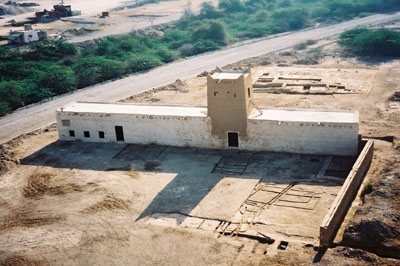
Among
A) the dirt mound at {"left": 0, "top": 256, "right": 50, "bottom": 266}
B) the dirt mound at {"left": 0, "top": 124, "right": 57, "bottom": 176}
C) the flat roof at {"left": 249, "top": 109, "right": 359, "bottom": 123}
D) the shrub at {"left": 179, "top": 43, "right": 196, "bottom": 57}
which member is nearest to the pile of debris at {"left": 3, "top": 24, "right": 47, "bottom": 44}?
the shrub at {"left": 179, "top": 43, "right": 196, "bottom": 57}

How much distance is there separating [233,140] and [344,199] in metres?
9.12

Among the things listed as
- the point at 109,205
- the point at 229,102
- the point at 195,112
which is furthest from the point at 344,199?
the point at 195,112

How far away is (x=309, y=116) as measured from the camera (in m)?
27.6

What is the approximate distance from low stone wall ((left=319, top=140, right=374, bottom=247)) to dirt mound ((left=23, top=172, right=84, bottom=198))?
41.7 feet

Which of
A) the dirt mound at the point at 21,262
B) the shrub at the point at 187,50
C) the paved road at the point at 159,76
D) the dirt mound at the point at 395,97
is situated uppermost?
the shrub at the point at 187,50

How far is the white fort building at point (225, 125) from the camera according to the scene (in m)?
26.5

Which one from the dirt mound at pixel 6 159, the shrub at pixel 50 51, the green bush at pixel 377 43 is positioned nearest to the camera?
the dirt mound at pixel 6 159

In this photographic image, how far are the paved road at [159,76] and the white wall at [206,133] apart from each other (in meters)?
5.43

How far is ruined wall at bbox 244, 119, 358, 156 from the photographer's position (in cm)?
2598

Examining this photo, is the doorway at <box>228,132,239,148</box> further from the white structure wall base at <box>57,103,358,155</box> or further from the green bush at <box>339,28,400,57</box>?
the green bush at <box>339,28,400,57</box>

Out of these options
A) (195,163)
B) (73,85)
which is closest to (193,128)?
(195,163)

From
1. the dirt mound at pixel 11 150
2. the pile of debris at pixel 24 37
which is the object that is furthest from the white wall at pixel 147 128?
the pile of debris at pixel 24 37

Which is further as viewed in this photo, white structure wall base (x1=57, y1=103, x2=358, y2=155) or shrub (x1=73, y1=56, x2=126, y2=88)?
shrub (x1=73, y1=56, x2=126, y2=88)

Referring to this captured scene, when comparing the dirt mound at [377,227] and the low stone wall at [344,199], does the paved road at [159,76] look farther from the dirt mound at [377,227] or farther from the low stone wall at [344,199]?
the dirt mound at [377,227]
